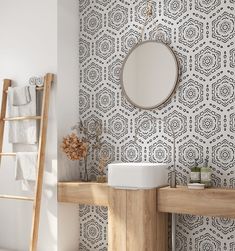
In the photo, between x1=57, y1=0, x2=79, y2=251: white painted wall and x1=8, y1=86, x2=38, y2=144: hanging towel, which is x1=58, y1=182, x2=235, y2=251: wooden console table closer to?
x1=57, y1=0, x2=79, y2=251: white painted wall

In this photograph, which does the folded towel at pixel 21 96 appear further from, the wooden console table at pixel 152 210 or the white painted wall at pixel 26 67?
the wooden console table at pixel 152 210

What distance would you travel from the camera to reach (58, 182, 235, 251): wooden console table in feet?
10.4

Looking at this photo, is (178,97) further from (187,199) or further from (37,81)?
(37,81)

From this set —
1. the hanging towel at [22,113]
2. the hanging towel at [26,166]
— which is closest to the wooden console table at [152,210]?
the hanging towel at [26,166]

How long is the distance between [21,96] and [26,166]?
656mm

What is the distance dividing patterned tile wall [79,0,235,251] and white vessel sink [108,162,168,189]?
31cm

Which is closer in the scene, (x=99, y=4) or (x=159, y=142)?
(x=159, y=142)

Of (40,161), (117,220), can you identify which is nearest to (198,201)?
(117,220)

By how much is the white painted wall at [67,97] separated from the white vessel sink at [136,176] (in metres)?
0.70

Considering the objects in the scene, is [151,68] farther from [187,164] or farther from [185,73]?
[187,164]

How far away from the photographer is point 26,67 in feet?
13.6

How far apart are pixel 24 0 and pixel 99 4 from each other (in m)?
0.73

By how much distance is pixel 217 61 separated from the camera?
3.51 metres

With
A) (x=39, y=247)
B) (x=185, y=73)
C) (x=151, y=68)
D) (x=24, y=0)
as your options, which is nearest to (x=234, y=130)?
(x=185, y=73)
